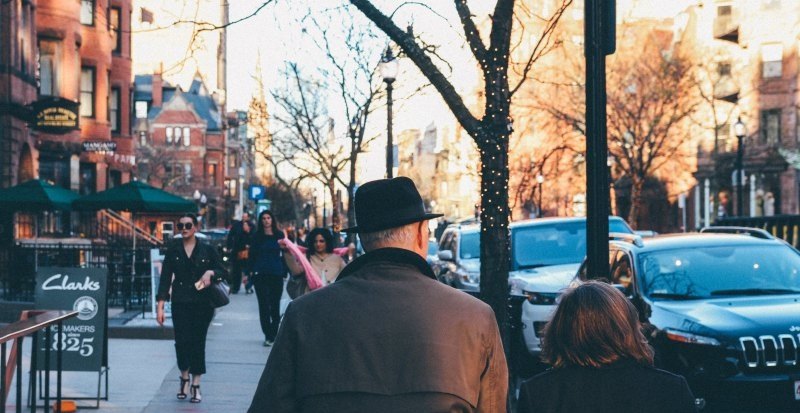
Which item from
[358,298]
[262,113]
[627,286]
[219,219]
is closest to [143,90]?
[219,219]

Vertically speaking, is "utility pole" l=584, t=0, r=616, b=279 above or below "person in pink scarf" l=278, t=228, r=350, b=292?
above

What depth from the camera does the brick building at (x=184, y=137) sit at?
9606cm

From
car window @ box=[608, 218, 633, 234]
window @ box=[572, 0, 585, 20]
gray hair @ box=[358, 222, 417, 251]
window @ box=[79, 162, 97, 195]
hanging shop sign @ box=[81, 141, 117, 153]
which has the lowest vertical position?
car window @ box=[608, 218, 633, 234]

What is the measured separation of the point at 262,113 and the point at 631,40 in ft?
71.5

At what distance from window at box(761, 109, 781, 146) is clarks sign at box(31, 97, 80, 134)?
129 feet

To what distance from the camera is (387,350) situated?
3.60 meters

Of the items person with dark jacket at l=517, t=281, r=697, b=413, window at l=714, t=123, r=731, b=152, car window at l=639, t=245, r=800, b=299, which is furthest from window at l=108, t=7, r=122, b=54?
person with dark jacket at l=517, t=281, r=697, b=413

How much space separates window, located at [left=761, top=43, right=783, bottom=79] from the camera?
57438 millimetres

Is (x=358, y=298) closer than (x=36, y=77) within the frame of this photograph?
Yes

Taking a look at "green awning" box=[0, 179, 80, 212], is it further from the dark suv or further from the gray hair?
the gray hair

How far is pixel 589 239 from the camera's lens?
24.9 feet

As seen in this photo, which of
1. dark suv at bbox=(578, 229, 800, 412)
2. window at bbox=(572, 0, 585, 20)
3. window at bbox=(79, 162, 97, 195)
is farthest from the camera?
window at bbox=(572, 0, 585, 20)

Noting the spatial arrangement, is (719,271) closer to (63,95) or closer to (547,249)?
(547,249)

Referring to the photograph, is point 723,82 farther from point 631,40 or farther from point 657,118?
point 657,118
